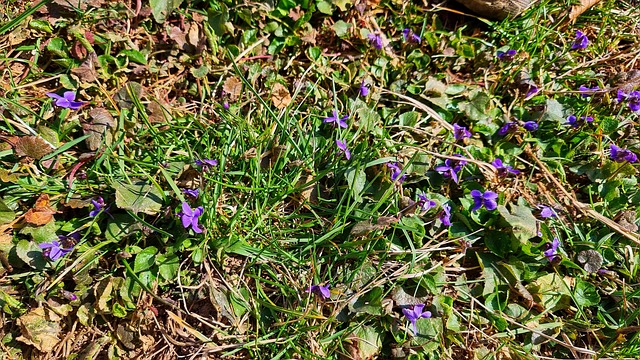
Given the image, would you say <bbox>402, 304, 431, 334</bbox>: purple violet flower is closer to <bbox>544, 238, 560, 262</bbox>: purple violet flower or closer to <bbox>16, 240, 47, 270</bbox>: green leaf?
<bbox>544, 238, 560, 262</bbox>: purple violet flower

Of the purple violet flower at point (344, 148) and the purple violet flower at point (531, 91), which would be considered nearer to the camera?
the purple violet flower at point (344, 148)

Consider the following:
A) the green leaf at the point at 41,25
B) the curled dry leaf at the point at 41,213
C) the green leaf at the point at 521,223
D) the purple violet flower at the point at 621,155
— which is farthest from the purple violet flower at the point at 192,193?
the purple violet flower at the point at 621,155

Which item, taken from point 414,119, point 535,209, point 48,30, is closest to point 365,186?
point 414,119

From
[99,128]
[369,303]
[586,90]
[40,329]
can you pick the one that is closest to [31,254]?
[40,329]

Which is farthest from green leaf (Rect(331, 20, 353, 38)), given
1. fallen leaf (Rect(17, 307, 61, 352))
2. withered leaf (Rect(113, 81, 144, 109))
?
fallen leaf (Rect(17, 307, 61, 352))

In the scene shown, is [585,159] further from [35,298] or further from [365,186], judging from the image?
[35,298]

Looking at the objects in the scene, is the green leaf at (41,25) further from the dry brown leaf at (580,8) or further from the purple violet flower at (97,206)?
the dry brown leaf at (580,8)

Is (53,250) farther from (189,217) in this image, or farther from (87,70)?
(87,70)
